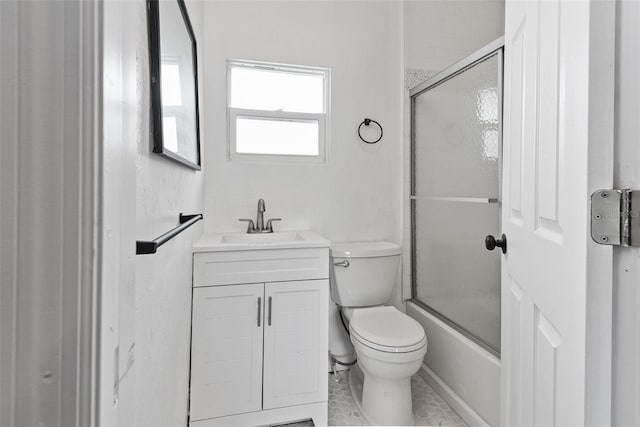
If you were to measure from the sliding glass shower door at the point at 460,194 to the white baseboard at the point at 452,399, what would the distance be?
1.08ft

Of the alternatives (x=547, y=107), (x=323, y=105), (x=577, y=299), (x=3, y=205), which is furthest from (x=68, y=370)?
(x=323, y=105)

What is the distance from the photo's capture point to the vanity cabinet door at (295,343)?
1473 mm

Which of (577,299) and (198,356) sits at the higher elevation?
(577,299)

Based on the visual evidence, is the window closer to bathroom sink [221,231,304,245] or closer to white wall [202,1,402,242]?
white wall [202,1,402,242]

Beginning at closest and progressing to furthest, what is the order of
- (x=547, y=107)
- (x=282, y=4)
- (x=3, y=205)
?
(x=3, y=205), (x=547, y=107), (x=282, y=4)

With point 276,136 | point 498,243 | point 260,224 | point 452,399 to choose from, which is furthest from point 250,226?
point 452,399

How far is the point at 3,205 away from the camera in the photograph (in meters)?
0.26

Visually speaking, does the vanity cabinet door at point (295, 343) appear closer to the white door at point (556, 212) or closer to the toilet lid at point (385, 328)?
the toilet lid at point (385, 328)

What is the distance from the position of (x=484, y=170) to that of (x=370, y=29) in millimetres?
1254

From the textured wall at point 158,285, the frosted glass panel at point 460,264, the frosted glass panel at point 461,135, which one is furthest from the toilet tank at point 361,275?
the textured wall at point 158,285

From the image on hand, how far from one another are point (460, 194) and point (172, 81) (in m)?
1.43

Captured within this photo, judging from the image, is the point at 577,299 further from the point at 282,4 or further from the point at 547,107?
the point at 282,4

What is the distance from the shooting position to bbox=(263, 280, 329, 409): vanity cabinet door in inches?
58.0

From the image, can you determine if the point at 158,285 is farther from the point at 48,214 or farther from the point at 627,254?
the point at 627,254
